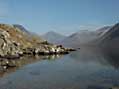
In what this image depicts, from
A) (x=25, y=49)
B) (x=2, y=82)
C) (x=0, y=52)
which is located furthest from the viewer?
(x=25, y=49)

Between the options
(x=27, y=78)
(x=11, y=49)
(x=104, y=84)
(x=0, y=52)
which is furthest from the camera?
(x=11, y=49)

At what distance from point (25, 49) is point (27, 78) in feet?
358

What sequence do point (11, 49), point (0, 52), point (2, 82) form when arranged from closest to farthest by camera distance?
point (2, 82)
point (0, 52)
point (11, 49)

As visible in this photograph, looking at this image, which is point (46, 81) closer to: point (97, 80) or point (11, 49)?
point (97, 80)

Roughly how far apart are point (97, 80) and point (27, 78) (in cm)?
2054

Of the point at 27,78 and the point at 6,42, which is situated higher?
the point at 6,42

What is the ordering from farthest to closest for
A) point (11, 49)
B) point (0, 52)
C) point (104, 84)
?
1. point (11, 49)
2. point (0, 52)
3. point (104, 84)

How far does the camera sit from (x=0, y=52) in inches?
6009

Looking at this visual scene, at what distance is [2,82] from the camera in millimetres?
76062

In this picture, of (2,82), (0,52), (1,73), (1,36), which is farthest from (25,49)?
(2,82)

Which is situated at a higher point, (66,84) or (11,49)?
(11,49)

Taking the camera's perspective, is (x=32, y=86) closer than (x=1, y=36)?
Yes

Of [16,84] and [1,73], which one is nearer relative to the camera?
[16,84]

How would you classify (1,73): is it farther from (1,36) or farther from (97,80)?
(1,36)
